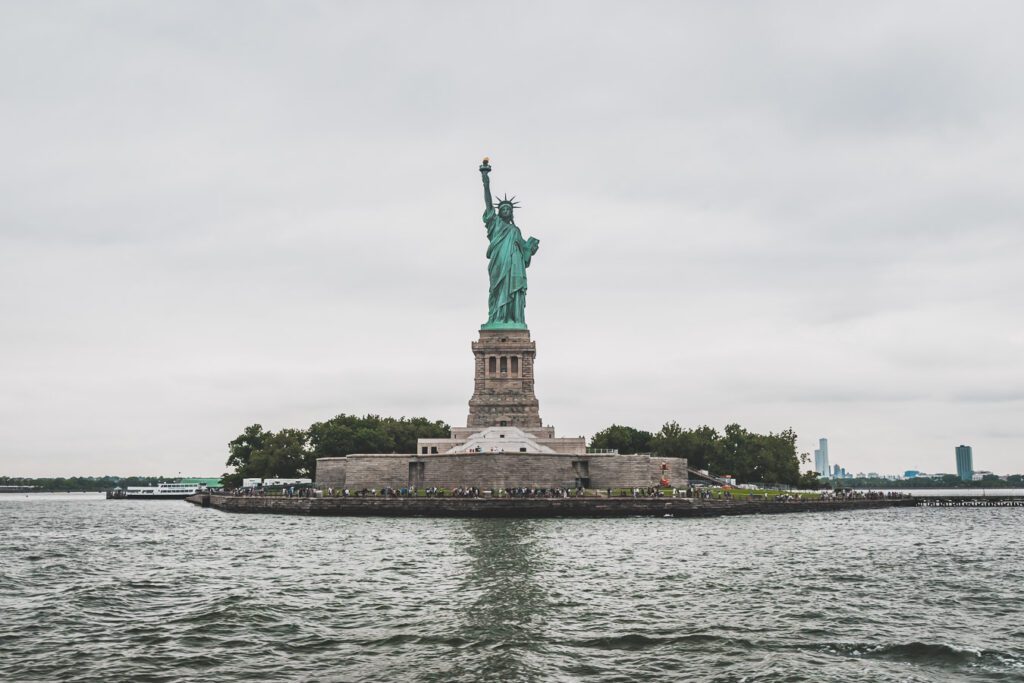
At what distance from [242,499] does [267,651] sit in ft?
208

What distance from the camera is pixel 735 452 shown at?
106938 mm

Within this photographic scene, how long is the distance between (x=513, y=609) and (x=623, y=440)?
9007 centimetres

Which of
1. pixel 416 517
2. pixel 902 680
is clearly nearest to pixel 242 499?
pixel 416 517

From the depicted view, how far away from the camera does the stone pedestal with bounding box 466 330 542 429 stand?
8931 cm

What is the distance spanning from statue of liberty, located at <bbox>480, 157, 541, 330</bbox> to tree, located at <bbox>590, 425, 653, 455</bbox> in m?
28.0

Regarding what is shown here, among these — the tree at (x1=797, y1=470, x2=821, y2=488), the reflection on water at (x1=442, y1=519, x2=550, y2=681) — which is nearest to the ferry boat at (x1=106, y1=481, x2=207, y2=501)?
Answer: the tree at (x1=797, y1=470, x2=821, y2=488)

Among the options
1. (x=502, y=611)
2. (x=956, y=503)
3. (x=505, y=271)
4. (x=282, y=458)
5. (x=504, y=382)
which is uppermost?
(x=505, y=271)

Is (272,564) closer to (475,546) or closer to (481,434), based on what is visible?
(475,546)

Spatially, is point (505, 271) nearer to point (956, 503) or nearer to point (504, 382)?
point (504, 382)

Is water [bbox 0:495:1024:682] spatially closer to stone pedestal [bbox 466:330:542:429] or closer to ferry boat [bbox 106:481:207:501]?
stone pedestal [bbox 466:330:542:429]

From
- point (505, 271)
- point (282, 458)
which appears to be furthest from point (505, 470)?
point (282, 458)

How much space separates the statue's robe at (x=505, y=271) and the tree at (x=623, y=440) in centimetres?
2794

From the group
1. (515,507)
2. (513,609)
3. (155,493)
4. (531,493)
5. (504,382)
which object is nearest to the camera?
(513,609)

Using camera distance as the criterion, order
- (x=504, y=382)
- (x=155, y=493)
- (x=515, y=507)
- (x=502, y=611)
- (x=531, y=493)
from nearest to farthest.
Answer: (x=502, y=611) → (x=515, y=507) → (x=531, y=493) → (x=504, y=382) → (x=155, y=493)
